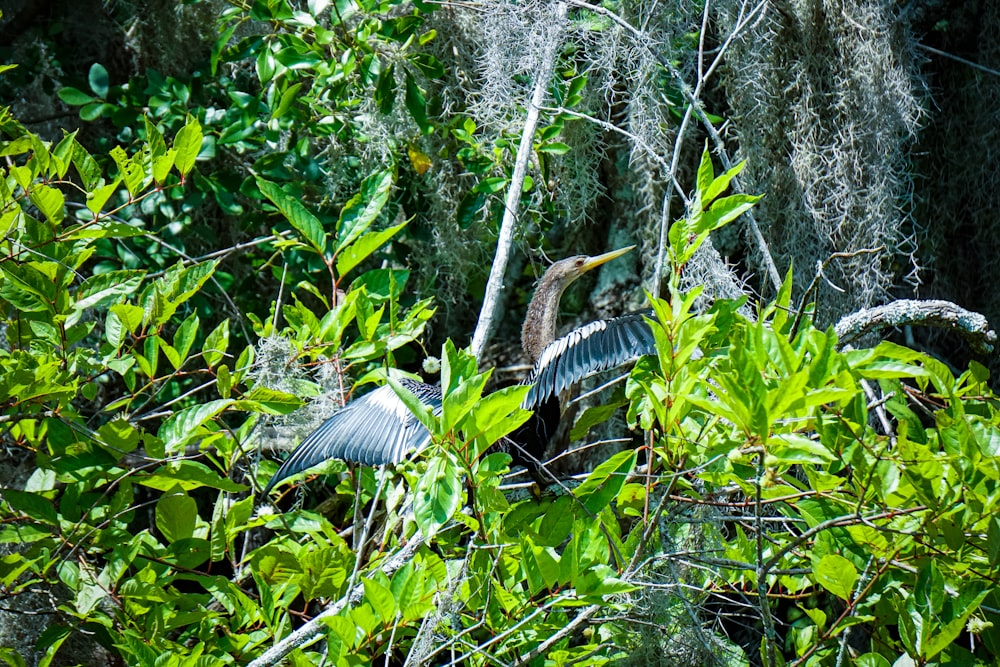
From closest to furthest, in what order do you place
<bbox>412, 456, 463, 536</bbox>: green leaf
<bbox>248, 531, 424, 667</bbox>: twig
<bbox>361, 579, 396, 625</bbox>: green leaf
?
<bbox>412, 456, 463, 536</bbox>: green leaf < <bbox>361, 579, 396, 625</bbox>: green leaf < <bbox>248, 531, 424, 667</bbox>: twig

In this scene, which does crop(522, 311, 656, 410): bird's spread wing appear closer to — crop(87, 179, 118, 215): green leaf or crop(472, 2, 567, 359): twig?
crop(472, 2, 567, 359): twig

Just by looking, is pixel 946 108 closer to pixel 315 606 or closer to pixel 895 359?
pixel 895 359

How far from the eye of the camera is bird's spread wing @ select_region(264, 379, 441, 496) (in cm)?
194

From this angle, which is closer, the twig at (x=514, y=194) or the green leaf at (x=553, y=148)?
the twig at (x=514, y=194)

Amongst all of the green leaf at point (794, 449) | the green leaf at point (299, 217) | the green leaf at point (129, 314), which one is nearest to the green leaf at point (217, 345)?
the green leaf at point (129, 314)

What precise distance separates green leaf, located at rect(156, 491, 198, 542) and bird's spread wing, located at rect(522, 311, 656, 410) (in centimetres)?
75

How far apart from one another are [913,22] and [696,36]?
81cm

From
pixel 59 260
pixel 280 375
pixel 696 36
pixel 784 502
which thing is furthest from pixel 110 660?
pixel 696 36

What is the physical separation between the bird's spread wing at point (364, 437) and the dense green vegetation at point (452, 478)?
0.10 m

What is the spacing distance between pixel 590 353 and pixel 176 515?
0.96m

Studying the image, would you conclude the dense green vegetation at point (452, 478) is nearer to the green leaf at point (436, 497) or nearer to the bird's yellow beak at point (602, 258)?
the green leaf at point (436, 497)

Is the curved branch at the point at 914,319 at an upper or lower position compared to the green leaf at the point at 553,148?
lower

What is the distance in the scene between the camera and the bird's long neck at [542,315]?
279 centimetres

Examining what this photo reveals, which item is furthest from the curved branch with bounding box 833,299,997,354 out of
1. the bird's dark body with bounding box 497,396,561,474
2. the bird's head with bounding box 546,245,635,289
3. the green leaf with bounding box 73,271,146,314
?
the green leaf with bounding box 73,271,146,314
